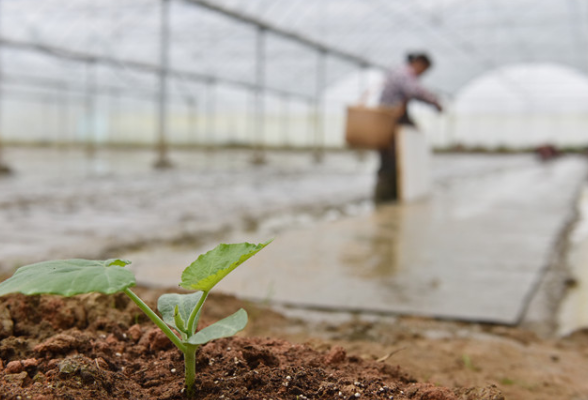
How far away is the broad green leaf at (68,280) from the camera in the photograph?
67cm

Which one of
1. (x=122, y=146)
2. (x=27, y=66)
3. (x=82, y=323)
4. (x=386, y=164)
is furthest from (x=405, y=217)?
(x=122, y=146)

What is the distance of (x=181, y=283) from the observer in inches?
31.7

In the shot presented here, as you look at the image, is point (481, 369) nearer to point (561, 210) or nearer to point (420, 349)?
point (420, 349)

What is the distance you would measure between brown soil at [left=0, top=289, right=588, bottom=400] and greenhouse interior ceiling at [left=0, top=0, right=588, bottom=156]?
904cm

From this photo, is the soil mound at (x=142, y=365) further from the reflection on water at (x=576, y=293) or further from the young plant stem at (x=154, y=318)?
the reflection on water at (x=576, y=293)

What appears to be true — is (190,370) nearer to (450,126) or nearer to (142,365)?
(142,365)

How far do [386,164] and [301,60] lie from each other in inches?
665

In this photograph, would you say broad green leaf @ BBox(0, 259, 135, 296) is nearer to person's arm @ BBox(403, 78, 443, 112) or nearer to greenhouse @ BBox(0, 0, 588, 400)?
greenhouse @ BBox(0, 0, 588, 400)

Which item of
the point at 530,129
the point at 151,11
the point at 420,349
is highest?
the point at 151,11

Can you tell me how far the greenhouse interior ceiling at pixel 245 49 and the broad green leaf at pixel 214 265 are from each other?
9.44 meters

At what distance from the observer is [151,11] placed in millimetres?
14680

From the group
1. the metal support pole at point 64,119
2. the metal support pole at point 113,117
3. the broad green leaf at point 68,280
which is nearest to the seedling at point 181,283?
the broad green leaf at point 68,280

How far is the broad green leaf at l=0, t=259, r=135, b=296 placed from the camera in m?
0.67

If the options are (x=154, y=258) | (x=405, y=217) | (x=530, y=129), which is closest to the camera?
(x=154, y=258)
